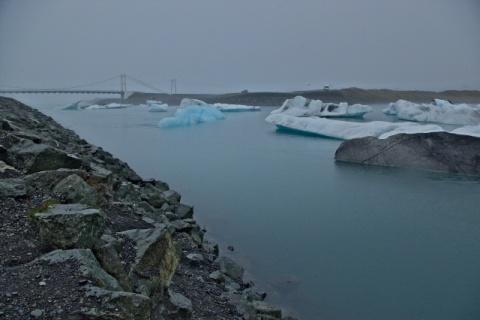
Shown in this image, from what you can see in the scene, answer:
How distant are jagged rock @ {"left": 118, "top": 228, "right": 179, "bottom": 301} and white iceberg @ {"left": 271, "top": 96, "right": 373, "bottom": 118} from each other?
14.8 metres

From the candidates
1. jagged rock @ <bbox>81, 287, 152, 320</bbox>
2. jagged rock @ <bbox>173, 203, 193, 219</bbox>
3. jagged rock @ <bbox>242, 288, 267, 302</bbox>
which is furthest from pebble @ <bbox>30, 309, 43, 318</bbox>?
jagged rock @ <bbox>173, 203, 193, 219</bbox>

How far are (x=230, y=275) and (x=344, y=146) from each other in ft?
17.1

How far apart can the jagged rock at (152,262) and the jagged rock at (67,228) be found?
24 cm

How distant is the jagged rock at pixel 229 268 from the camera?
2846 millimetres

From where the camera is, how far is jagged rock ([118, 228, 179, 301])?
1.74 m

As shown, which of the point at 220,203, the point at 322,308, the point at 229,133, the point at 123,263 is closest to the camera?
the point at 123,263

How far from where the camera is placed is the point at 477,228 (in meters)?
4.15

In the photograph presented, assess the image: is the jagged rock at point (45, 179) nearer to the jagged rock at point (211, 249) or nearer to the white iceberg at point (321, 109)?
the jagged rock at point (211, 249)

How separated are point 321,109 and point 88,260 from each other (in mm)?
17069

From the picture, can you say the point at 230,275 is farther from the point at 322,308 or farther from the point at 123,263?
the point at 123,263

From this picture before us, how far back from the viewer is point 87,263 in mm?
1490

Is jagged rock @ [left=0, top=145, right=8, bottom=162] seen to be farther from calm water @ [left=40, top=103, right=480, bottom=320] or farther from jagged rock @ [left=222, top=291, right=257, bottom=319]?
calm water @ [left=40, top=103, right=480, bottom=320]

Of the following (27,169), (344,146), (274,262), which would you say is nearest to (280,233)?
(274,262)

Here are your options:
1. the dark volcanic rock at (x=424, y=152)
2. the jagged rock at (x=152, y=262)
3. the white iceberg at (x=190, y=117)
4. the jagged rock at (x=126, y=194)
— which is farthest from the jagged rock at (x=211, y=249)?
the white iceberg at (x=190, y=117)
